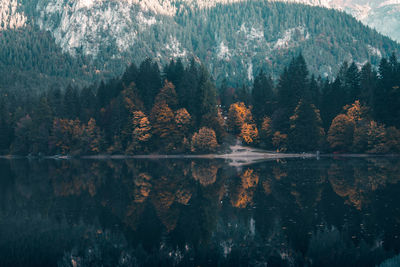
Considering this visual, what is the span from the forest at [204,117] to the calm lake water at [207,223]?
165 ft

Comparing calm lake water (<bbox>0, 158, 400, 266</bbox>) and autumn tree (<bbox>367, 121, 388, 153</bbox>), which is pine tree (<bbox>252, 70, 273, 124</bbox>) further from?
calm lake water (<bbox>0, 158, 400, 266</bbox>)

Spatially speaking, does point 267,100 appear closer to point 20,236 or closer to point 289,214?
point 289,214

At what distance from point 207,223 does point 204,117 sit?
284ft

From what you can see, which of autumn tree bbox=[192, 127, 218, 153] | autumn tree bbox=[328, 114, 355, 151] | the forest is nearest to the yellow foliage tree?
the forest

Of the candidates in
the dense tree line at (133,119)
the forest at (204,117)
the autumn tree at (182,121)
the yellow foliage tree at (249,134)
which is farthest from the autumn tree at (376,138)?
the autumn tree at (182,121)

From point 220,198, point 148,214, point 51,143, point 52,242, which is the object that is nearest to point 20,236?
point 52,242

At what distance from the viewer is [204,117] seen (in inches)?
4776

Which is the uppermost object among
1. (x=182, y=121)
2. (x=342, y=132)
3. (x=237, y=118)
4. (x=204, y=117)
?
(x=237, y=118)

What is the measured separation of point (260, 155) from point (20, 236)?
3446 inches

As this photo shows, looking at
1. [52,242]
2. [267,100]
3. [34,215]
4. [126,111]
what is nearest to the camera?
[52,242]

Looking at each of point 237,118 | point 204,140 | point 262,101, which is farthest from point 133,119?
point 262,101

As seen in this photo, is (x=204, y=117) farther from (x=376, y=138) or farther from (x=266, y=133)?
(x=376, y=138)

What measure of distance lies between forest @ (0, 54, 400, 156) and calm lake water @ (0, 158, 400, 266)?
5039cm

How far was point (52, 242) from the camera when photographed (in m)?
31.5
